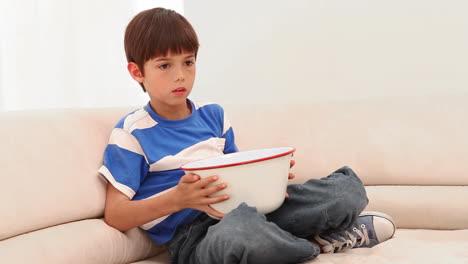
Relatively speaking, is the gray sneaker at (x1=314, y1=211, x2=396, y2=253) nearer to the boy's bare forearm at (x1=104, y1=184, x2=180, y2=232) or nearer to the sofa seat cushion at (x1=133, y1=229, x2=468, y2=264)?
the sofa seat cushion at (x1=133, y1=229, x2=468, y2=264)

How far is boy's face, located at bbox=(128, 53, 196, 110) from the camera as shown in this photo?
4.36 feet

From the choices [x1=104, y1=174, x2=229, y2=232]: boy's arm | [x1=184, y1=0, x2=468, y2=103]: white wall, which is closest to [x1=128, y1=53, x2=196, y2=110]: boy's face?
[x1=104, y1=174, x2=229, y2=232]: boy's arm

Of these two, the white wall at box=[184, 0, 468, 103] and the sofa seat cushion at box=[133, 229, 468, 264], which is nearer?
the sofa seat cushion at box=[133, 229, 468, 264]

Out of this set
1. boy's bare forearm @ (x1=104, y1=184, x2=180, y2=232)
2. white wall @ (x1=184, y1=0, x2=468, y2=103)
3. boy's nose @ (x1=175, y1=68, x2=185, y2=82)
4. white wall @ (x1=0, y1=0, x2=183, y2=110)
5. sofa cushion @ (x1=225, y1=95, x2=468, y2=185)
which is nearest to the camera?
boy's bare forearm @ (x1=104, y1=184, x2=180, y2=232)

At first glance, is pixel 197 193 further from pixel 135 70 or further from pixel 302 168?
pixel 302 168

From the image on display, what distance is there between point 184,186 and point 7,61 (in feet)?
5.32

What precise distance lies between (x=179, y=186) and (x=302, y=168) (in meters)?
0.60

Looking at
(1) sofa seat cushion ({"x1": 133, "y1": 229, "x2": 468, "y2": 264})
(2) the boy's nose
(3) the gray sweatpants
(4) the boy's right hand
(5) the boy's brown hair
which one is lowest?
(1) sofa seat cushion ({"x1": 133, "y1": 229, "x2": 468, "y2": 264})

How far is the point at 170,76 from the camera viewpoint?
133 centimetres

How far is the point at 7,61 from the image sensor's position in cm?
247

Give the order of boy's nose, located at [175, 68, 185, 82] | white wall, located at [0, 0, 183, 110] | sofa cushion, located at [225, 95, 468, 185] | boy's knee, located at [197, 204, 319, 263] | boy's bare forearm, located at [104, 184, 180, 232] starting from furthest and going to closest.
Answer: white wall, located at [0, 0, 183, 110], sofa cushion, located at [225, 95, 468, 185], boy's nose, located at [175, 68, 185, 82], boy's bare forearm, located at [104, 184, 180, 232], boy's knee, located at [197, 204, 319, 263]

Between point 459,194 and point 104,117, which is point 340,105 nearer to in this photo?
point 459,194

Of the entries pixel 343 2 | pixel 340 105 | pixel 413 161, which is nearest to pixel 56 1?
pixel 343 2

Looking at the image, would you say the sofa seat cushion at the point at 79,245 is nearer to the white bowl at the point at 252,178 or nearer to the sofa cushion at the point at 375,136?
the white bowl at the point at 252,178
